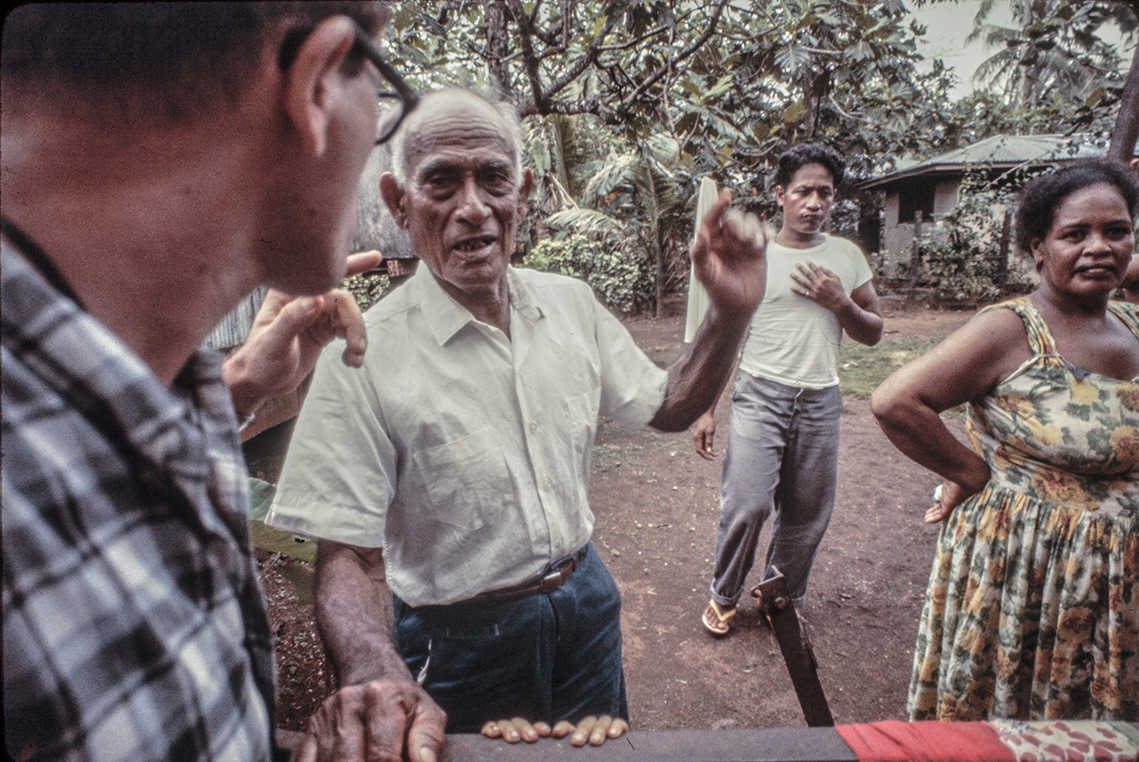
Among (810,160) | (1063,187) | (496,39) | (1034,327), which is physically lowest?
(1034,327)

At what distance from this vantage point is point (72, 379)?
51 cm

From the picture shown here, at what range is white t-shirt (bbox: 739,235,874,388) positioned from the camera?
306 cm

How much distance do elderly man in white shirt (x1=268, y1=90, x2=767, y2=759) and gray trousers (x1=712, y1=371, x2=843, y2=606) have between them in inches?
58.8

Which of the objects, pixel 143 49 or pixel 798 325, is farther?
pixel 798 325

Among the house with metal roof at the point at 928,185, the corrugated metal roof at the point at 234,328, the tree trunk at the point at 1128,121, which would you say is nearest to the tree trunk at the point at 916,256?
the house with metal roof at the point at 928,185

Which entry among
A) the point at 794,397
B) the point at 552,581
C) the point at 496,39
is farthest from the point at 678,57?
the point at 552,581

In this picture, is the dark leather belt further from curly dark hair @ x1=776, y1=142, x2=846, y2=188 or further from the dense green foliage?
curly dark hair @ x1=776, y1=142, x2=846, y2=188

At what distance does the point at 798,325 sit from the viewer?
3.09 metres

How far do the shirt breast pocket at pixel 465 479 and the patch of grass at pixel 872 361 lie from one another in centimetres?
659

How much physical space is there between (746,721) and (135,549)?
279 cm

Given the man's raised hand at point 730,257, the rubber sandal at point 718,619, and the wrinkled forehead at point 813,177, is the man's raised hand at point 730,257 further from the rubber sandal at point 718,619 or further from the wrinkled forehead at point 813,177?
the rubber sandal at point 718,619

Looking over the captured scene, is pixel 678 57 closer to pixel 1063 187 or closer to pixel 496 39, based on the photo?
pixel 496 39

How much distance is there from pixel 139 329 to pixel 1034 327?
217cm

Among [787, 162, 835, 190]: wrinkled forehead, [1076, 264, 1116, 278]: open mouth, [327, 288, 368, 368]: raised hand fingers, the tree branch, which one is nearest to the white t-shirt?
[787, 162, 835, 190]: wrinkled forehead
